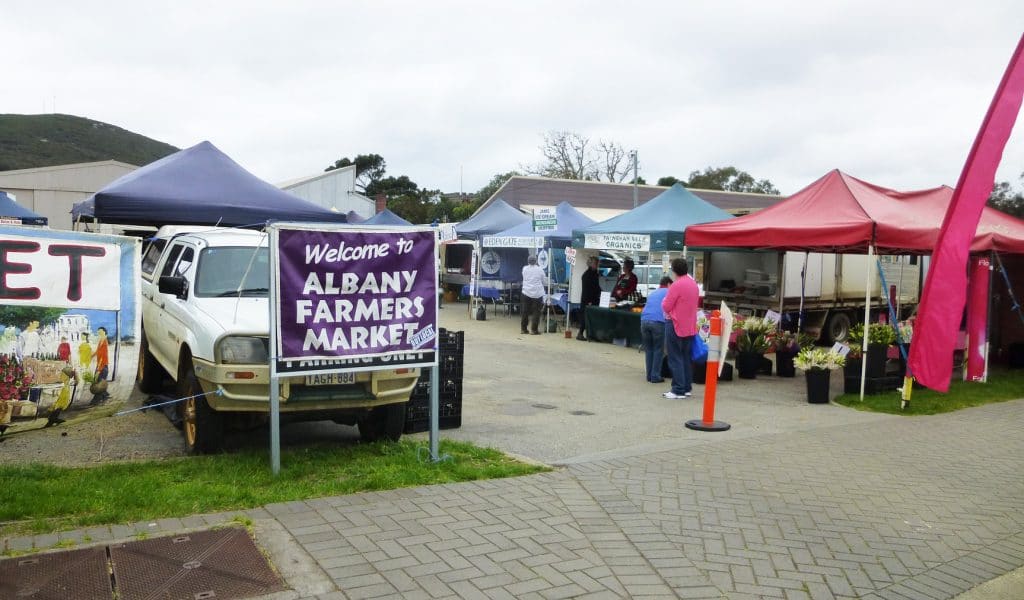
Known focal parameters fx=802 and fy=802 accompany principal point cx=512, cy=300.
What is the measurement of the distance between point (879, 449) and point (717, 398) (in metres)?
2.98

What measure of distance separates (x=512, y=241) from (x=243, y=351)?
564 inches

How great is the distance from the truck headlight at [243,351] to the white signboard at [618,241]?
10.8m

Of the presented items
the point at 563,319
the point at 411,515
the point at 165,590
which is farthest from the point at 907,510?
the point at 563,319

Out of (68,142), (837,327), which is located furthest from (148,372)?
(68,142)

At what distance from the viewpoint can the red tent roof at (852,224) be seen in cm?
1083

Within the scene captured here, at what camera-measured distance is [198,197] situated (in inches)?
415

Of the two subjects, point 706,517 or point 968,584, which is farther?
point 706,517

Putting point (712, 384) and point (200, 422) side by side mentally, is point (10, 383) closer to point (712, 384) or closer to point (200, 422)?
point (200, 422)

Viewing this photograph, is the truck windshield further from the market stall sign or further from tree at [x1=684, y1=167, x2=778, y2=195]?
tree at [x1=684, y1=167, x2=778, y2=195]

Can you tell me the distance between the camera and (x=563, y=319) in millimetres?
21109

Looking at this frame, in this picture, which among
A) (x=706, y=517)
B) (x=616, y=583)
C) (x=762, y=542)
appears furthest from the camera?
(x=706, y=517)

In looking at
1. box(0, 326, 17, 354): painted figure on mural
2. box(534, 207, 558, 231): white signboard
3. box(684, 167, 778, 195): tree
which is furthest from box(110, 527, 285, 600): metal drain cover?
A: box(684, 167, 778, 195): tree

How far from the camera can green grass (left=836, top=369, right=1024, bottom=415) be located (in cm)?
1025

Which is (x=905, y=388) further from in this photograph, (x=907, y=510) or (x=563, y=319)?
(x=563, y=319)
